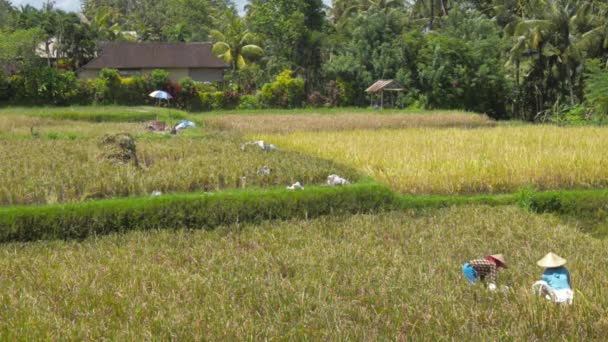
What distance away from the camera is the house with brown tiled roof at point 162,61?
3722cm

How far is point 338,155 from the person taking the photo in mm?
13336

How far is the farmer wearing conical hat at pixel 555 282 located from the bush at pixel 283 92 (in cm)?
2946

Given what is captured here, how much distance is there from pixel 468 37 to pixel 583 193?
27.1 meters

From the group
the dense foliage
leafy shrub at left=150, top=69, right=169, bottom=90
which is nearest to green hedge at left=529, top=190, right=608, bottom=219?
the dense foliage

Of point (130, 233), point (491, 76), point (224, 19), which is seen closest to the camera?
point (130, 233)

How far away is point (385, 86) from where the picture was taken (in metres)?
31.0

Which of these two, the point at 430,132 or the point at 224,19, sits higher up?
the point at 224,19

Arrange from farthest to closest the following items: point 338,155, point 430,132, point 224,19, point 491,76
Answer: point 224,19
point 491,76
point 430,132
point 338,155

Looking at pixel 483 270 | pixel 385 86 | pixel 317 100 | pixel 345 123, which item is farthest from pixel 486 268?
pixel 317 100

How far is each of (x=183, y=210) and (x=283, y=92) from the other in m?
25.9

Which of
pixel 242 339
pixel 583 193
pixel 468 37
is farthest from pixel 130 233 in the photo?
pixel 468 37

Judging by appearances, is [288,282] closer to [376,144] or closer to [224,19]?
[376,144]

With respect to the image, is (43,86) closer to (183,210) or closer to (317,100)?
(317,100)

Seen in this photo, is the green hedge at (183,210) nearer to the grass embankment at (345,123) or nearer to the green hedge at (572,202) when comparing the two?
the green hedge at (572,202)
